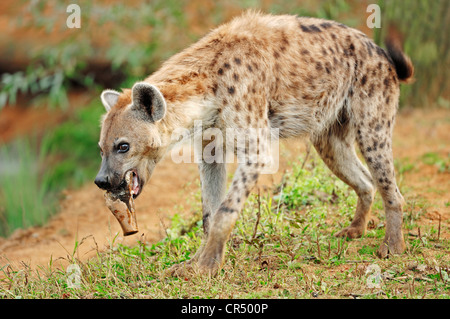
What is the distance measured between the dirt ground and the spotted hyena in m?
0.50

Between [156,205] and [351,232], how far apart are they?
7.00 feet

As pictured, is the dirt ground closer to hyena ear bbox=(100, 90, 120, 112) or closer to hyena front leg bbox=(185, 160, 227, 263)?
hyena front leg bbox=(185, 160, 227, 263)

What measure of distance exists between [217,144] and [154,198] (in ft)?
7.17

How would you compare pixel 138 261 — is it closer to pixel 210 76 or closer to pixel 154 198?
pixel 210 76

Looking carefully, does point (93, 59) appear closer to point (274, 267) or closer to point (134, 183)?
point (134, 183)

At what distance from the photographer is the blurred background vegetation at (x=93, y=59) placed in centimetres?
749

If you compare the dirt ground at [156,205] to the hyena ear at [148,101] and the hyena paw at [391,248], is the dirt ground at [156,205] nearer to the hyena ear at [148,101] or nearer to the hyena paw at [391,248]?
the hyena paw at [391,248]

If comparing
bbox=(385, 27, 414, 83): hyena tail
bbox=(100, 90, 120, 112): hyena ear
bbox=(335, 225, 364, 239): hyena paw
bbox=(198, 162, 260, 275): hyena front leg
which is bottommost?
bbox=(335, 225, 364, 239): hyena paw

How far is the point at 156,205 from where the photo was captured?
19.4 feet

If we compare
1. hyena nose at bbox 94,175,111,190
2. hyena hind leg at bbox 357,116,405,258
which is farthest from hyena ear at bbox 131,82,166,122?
hyena hind leg at bbox 357,116,405,258

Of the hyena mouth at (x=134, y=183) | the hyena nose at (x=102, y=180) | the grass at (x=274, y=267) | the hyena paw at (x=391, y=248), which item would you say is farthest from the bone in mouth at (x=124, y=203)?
the hyena paw at (x=391, y=248)

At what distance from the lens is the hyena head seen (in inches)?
140

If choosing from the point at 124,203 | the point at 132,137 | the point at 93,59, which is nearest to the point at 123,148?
the point at 132,137
